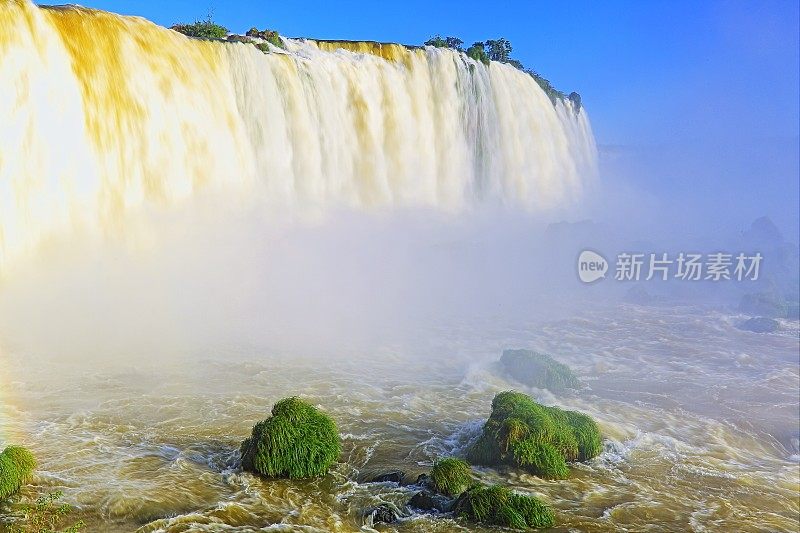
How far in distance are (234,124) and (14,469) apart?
54.1ft

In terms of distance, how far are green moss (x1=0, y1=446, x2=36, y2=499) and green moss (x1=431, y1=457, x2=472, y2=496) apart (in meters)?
4.31

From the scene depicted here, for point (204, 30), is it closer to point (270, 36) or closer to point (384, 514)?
point (270, 36)

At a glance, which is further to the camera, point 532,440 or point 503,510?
point 532,440

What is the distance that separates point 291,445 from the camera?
7.55 metres

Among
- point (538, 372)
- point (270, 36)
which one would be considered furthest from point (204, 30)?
point (538, 372)

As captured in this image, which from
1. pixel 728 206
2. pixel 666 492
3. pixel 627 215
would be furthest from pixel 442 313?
pixel 728 206

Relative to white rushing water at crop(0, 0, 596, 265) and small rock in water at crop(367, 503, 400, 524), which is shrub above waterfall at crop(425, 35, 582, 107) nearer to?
white rushing water at crop(0, 0, 596, 265)

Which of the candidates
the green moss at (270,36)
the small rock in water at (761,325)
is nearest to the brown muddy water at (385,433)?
the small rock in water at (761,325)

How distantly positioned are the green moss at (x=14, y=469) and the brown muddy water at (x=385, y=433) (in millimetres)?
162

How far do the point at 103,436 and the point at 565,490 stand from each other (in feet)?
19.1

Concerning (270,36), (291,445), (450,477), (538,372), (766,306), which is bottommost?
(450,477)

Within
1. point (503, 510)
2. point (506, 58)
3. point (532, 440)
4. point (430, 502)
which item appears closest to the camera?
point (503, 510)

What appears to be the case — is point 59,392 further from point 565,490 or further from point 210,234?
point 210,234

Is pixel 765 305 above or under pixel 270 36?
under
